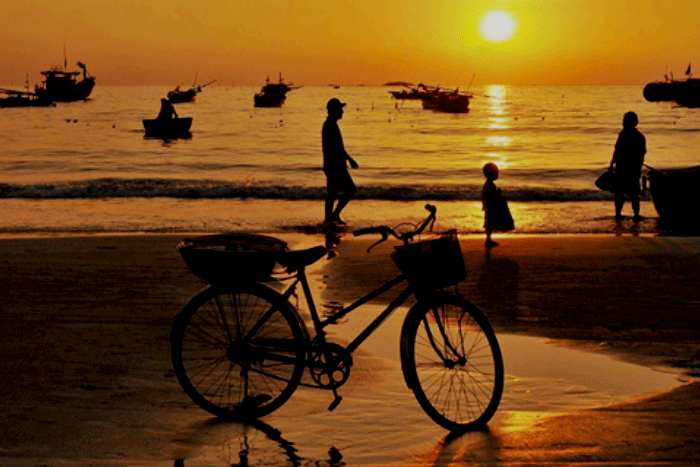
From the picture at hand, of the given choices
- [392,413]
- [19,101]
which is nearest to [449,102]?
[19,101]

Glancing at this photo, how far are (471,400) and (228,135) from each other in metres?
74.1

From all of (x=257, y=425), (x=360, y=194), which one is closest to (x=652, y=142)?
(x=360, y=194)

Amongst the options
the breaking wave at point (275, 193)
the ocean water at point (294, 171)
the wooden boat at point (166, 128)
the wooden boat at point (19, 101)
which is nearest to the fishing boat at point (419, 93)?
the ocean water at point (294, 171)

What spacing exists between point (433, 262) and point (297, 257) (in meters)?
0.77

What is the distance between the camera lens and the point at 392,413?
623 cm

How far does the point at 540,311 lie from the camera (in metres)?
9.83

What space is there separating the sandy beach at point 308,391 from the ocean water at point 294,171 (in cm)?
519

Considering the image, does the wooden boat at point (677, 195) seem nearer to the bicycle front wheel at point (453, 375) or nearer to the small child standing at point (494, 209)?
the small child standing at point (494, 209)

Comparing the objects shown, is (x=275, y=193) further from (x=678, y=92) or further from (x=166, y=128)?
(x=678, y=92)

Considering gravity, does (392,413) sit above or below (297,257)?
below

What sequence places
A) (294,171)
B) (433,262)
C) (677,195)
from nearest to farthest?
1. (433,262)
2. (677,195)
3. (294,171)

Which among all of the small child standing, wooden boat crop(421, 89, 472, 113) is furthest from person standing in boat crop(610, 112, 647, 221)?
wooden boat crop(421, 89, 472, 113)

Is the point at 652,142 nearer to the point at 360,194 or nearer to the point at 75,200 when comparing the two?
the point at 360,194

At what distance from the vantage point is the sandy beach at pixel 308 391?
548cm
